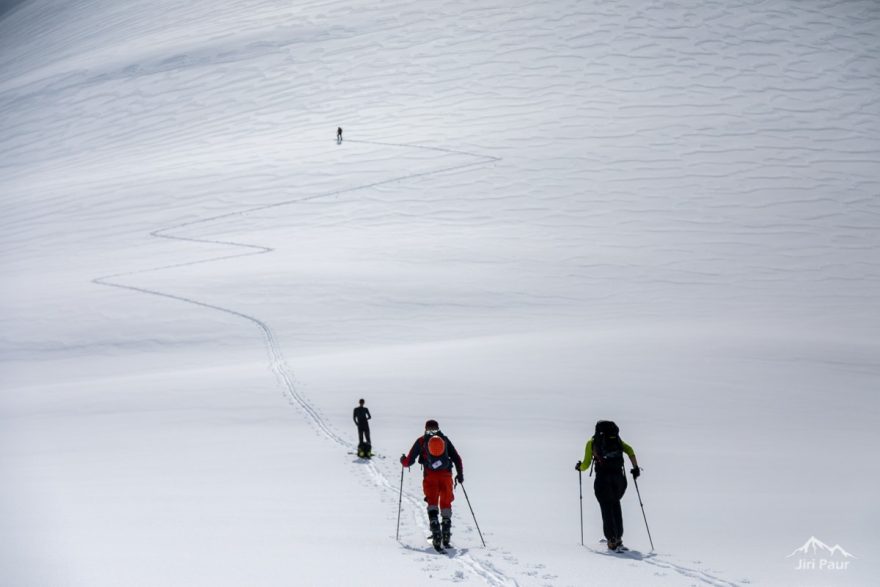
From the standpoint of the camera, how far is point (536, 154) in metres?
43.7

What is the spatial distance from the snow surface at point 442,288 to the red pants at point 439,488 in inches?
18.1

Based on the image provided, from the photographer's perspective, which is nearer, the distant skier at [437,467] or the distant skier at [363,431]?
the distant skier at [437,467]

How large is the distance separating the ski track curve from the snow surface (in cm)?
12

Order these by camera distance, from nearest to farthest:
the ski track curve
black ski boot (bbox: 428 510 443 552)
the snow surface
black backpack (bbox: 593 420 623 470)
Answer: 1. the ski track curve
2. black ski boot (bbox: 428 510 443 552)
3. black backpack (bbox: 593 420 623 470)
4. the snow surface

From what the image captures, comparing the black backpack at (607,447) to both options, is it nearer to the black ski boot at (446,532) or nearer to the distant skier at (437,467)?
the distant skier at (437,467)

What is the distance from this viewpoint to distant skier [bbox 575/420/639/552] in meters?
7.85

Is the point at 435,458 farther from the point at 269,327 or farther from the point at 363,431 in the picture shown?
the point at 269,327

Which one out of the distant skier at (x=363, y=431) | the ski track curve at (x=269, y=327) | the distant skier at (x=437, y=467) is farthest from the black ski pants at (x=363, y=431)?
the distant skier at (x=437, y=467)

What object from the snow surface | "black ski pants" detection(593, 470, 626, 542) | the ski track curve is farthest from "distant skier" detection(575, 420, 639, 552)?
the ski track curve

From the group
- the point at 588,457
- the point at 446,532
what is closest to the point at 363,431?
the point at 446,532

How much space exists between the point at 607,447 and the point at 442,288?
2011cm

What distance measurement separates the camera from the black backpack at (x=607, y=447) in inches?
313

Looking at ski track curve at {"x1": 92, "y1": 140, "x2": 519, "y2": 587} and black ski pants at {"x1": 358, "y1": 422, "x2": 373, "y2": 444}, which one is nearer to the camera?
ski track curve at {"x1": 92, "y1": 140, "x2": 519, "y2": 587}

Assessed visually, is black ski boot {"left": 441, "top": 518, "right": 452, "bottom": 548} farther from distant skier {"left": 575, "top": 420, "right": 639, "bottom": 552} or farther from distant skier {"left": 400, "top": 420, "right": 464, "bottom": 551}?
distant skier {"left": 575, "top": 420, "right": 639, "bottom": 552}
